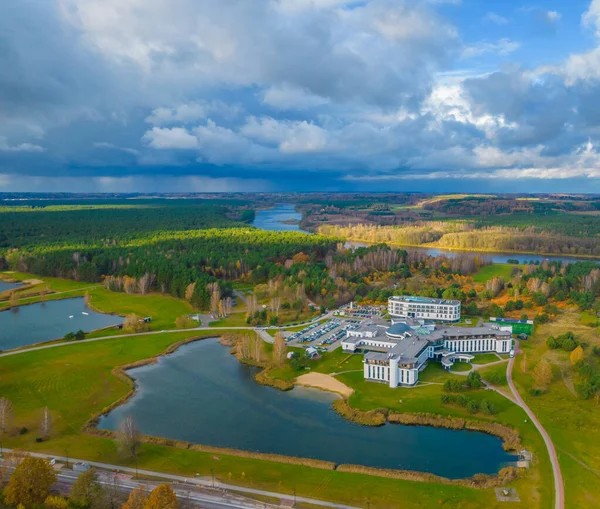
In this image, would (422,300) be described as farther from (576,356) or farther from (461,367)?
(576,356)

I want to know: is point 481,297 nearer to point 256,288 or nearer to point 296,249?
point 256,288

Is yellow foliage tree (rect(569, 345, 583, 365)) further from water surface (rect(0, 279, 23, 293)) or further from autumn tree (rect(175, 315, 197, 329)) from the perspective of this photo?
water surface (rect(0, 279, 23, 293))

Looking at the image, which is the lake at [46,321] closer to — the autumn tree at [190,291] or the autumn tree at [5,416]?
the autumn tree at [190,291]

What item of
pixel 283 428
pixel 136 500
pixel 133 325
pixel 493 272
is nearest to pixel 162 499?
pixel 136 500

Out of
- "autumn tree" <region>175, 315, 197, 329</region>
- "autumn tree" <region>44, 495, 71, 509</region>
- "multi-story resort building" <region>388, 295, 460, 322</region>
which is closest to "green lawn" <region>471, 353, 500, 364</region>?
"multi-story resort building" <region>388, 295, 460, 322</region>

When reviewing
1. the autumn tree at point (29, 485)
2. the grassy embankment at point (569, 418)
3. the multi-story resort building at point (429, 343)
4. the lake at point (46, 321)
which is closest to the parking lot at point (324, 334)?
the multi-story resort building at point (429, 343)

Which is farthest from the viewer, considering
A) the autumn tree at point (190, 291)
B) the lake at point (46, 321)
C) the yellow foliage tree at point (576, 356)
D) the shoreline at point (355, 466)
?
the autumn tree at point (190, 291)
